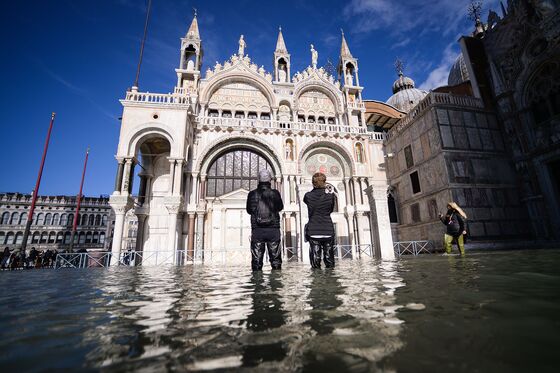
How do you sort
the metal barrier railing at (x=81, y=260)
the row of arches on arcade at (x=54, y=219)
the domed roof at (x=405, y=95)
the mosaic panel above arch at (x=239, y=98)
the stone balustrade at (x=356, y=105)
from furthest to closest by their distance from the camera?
1. the row of arches on arcade at (x=54, y=219)
2. the domed roof at (x=405, y=95)
3. the stone balustrade at (x=356, y=105)
4. the mosaic panel above arch at (x=239, y=98)
5. the metal barrier railing at (x=81, y=260)

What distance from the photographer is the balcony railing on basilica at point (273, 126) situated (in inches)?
612

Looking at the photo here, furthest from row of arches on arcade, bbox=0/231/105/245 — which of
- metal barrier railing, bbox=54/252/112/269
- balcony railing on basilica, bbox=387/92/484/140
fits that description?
balcony railing on basilica, bbox=387/92/484/140

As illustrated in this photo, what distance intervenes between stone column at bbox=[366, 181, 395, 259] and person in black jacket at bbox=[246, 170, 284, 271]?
5667mm

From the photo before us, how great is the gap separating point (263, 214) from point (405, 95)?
35.8 metres

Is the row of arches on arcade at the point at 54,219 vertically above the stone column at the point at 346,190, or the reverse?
the row of arches on arcade at the point at 54,219

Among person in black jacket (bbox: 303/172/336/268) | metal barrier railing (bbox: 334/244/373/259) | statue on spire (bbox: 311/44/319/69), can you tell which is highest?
statue on spire (bbox: 311/44/319/69)

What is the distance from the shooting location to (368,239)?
15.9 m

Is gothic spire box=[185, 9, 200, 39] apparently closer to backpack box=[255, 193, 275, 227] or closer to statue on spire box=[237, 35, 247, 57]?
statue on spire box=[237, 35, 247, 57]

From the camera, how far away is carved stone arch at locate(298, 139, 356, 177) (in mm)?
16475

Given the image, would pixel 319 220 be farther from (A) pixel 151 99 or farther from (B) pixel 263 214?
(A) pixel 151 99

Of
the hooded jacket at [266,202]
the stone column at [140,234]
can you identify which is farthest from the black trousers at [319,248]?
the stone column at [140,234]

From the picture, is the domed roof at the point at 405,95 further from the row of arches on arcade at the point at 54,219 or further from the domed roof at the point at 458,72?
the row of arches on arcade at the point at 54,219

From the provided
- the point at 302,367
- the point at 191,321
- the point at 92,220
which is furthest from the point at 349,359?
the point at 92,220

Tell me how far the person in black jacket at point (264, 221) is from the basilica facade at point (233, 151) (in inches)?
287
